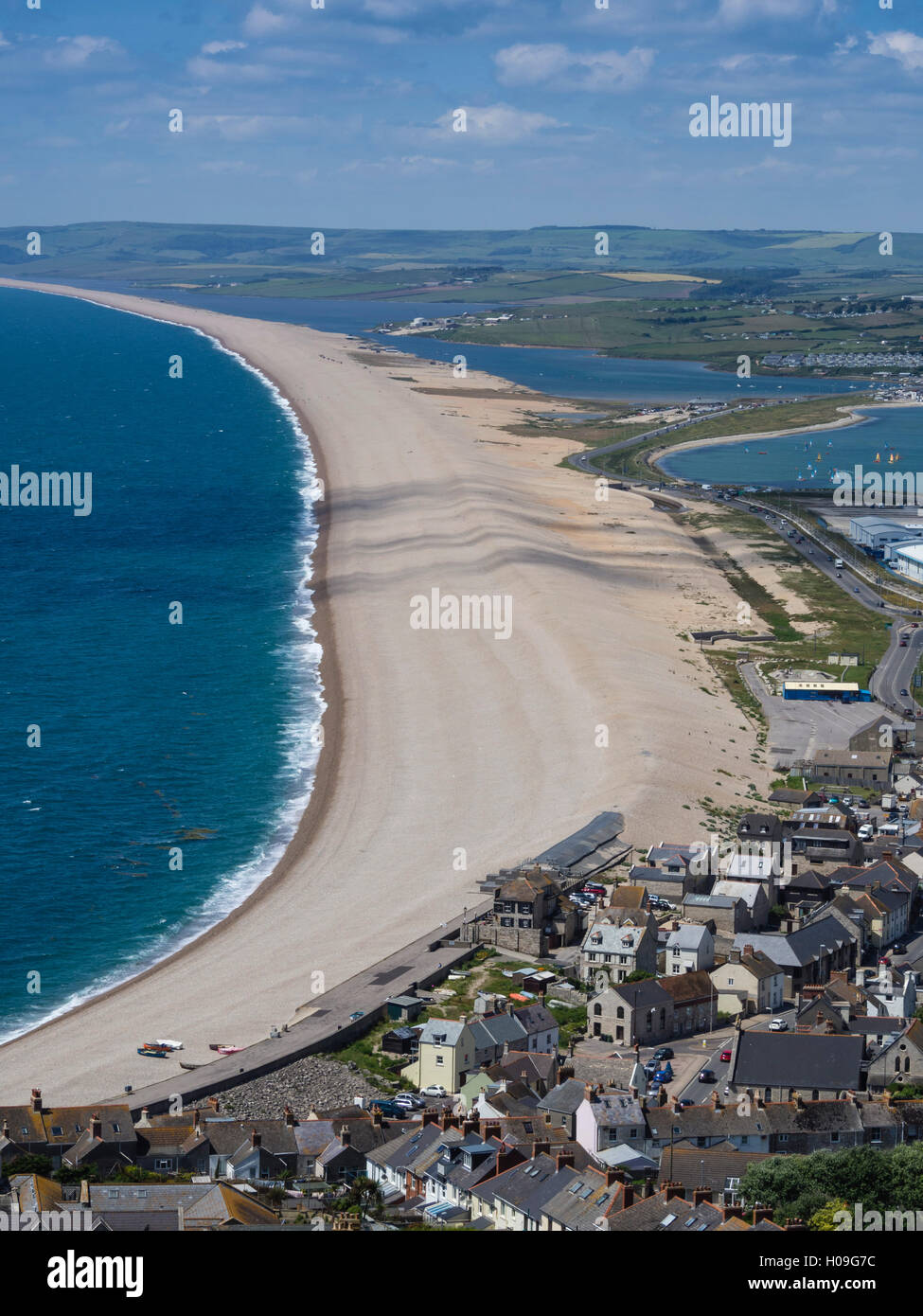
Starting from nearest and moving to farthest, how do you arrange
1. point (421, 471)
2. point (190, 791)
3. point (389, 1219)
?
point (389, 1219), point (190, 791), point (421, 471)

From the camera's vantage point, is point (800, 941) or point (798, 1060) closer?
point (798, 1060)

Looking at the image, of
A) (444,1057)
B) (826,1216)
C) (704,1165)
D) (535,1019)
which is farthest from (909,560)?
(826,1216)

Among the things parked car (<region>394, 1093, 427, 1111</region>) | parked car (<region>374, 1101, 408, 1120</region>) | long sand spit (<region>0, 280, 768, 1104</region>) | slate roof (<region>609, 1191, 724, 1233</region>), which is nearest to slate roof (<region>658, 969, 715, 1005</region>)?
parked car (<region>394, 1093, 427, 1111</region>)

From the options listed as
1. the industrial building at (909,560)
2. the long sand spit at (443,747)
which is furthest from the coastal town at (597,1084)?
the industrial building at (909,560)

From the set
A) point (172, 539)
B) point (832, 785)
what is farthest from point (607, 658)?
point (172, 539)

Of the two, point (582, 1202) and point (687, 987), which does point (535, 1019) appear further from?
Result: point (582, 1202)

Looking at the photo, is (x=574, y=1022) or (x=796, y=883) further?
(x=796, y=883)
